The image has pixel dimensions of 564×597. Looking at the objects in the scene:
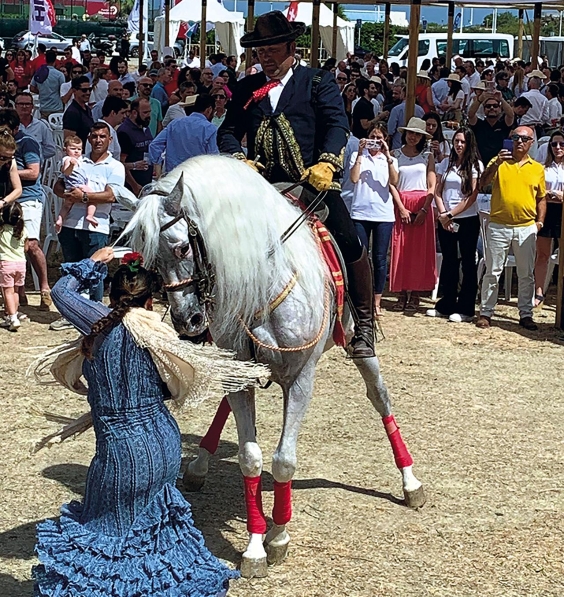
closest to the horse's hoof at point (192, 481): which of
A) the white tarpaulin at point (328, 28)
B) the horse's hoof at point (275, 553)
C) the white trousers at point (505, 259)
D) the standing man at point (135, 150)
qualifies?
the horse's hoof at point (275, 553)

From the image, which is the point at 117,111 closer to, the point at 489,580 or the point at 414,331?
the point at 414,331

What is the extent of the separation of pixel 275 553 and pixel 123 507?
1276 mm

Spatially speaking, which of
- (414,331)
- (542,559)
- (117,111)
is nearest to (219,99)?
(117,111)

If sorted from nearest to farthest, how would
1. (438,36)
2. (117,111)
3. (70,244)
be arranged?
(70,244)
(117,111)
(438,36)

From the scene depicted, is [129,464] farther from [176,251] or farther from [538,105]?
[538,105]

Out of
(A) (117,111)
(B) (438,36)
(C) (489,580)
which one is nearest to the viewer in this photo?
(C) (489,580)

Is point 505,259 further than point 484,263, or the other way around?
point 484,263

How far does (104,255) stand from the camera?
144 inches

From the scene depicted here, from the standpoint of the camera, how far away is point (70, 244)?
352 inches

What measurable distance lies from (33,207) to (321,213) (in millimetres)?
5030

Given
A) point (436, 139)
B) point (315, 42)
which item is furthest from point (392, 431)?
point (315, 42)

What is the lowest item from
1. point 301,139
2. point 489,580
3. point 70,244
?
point 489,580

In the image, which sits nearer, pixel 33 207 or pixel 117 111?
pixel 33 207

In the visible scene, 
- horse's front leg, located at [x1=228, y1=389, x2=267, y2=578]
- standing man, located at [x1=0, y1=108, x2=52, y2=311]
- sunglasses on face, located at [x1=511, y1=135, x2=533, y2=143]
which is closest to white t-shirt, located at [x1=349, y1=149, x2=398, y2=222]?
sunglasses on face, located at [x1=511, y1=135, x2=533, y2=143]
